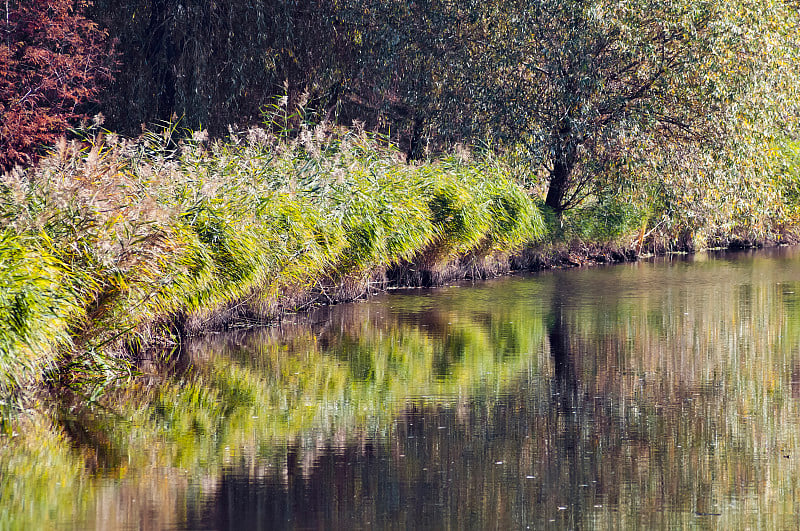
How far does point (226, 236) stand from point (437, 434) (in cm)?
557

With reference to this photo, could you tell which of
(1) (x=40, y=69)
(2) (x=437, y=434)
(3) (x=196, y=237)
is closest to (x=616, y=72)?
(1) (x=40, y=69)

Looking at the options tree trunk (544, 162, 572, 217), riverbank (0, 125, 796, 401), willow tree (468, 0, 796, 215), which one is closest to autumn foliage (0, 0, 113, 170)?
riverbank (0, 125, 796, 401)

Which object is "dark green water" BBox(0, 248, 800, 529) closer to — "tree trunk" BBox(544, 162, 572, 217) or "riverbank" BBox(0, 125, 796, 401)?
"riverbank" BBox(0, 125, 796, 401)

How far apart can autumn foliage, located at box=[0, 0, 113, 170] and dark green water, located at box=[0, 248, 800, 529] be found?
428 inches

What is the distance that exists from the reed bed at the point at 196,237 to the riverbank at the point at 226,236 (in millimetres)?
23

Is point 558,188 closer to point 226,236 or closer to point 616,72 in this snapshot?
point 616,72

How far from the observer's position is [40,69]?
2438 cm

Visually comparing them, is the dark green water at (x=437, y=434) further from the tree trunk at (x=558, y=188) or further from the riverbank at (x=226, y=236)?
the tree trunk at (x=558, y=188)

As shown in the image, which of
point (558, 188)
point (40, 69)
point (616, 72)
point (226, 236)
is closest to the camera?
point (226, 236)

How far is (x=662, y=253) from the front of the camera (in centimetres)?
2817

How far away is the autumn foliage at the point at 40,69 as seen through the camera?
23156mm

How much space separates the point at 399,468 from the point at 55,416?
3150 mm

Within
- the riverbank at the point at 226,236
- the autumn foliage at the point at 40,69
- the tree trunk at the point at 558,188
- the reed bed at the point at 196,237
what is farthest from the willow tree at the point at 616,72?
the autumn foliage at the point at 40,69

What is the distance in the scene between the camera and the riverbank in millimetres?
10164
